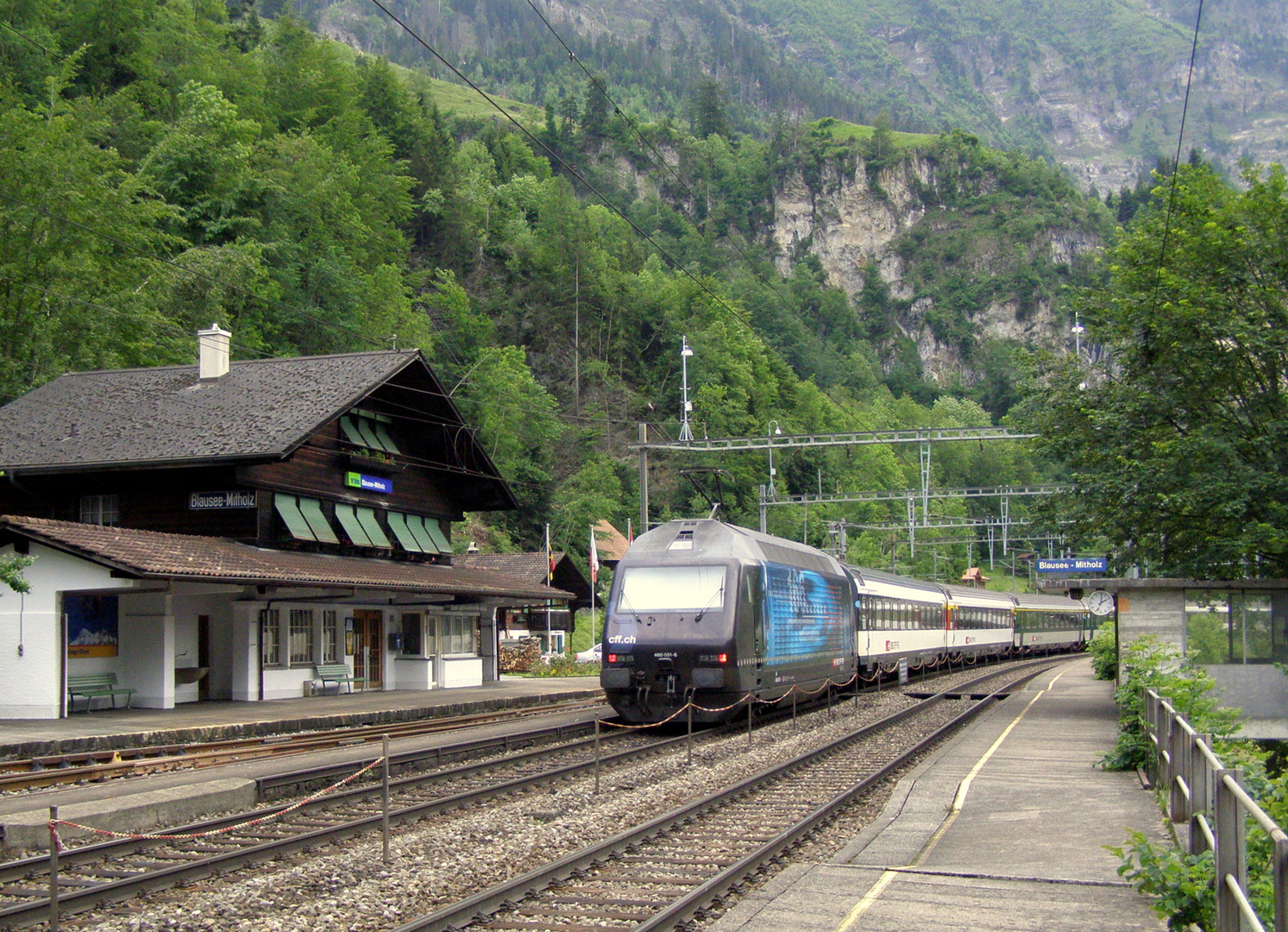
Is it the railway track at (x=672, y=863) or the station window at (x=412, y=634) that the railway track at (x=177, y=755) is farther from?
the station window at (x=412, y=634)

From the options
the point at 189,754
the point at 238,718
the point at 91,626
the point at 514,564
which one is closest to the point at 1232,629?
the point at 238,718

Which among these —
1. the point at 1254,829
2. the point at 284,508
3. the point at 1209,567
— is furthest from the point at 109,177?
the point at 1254,829

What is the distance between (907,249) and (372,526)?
16390 cm

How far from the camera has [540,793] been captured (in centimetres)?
1449

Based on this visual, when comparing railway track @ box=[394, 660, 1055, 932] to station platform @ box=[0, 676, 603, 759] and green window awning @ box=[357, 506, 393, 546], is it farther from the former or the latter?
green window awning @ box=[357, 506, 393, 546]

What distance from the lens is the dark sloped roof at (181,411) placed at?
27.5m

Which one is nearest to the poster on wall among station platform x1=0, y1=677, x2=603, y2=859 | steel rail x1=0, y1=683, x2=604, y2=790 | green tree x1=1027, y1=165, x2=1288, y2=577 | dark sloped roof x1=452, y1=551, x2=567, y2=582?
station platform x1=0, y1=677, x2=603, y2=859

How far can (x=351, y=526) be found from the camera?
31.2m

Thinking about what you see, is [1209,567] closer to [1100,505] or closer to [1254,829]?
[1100,505]

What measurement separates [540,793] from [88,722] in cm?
1027

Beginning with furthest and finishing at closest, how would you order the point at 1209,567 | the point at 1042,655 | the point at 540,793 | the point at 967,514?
1. the point at 967,514
2. the point at 1042,655
3. the point at 1209,567
4. the point at 540,793

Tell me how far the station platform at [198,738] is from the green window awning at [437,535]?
4.59m

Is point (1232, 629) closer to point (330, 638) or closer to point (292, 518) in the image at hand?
point (330, 638)

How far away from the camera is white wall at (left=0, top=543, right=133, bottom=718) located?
21.5m
